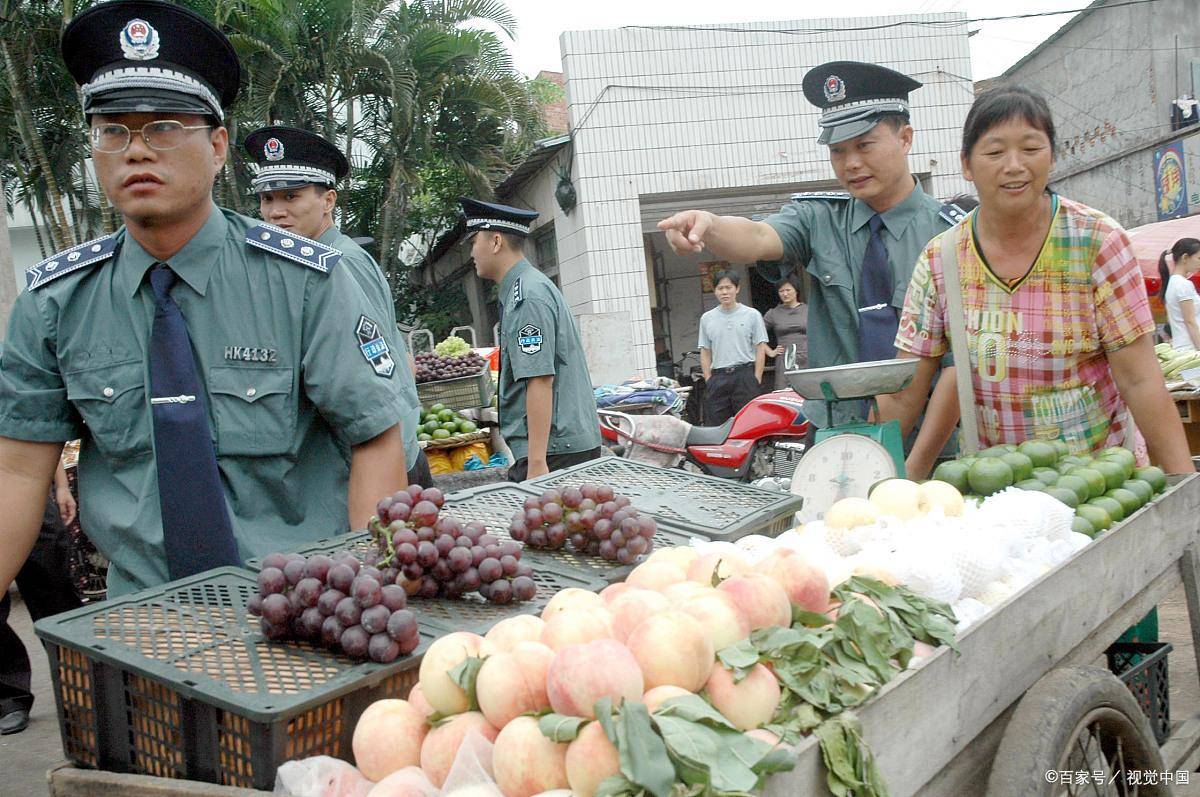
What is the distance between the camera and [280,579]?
166 cm

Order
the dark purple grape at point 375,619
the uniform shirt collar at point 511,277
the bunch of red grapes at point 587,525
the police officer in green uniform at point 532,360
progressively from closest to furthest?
the dark purple grape at point 375,619 → the bunch of red grapes at point 587,525 → the police officer in green uniform at point 532,360 → the uniform shirt collar at point 511,277

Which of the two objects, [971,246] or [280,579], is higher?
[971,246]

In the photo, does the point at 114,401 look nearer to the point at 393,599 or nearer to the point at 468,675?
the point at 393,599

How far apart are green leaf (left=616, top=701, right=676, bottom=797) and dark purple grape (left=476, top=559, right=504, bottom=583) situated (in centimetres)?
59

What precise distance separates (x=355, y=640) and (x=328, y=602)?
78mm

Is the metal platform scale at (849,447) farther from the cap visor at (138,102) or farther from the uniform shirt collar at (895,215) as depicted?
the cap visor at (138,102)

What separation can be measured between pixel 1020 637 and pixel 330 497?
5.34 ft

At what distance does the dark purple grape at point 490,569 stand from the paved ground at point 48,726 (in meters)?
2.52

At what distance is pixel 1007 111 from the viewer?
9.82ft

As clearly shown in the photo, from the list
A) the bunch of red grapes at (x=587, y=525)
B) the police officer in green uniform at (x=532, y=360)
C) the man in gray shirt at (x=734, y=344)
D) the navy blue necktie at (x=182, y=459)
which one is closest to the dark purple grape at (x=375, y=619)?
the bunch of red grapes at (x=587, y=525)

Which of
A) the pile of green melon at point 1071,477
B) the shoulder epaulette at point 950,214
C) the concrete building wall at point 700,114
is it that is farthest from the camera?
the concrete building wall at point 700,114

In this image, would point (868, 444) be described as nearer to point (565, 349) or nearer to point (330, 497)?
point (330, 497)

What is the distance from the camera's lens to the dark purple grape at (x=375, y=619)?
1.57 meters

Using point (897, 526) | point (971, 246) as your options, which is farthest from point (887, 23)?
point (897, 526)
